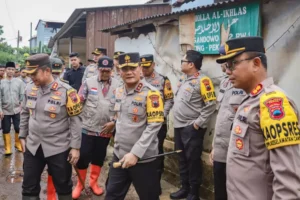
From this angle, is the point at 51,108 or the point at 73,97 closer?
the point at 51,108

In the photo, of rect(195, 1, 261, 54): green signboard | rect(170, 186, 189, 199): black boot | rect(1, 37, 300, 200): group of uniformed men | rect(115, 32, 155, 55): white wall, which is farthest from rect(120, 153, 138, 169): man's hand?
rect(115, 32, 155, 55): white wall

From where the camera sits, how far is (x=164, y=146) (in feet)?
19.8

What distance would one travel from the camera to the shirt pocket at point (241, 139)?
75.3 inches

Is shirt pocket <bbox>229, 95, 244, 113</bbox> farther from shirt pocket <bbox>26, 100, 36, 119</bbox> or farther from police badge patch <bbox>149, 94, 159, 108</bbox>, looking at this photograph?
shirt pocket <bbox>26, 100, 36, 119</bbox>

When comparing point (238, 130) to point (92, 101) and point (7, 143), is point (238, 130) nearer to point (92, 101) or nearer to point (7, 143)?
point (92, 101)

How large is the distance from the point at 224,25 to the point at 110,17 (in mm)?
7098

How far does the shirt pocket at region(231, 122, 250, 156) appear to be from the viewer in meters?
1.91

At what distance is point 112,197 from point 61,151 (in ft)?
2.78

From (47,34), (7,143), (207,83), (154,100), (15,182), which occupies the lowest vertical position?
(15,182)

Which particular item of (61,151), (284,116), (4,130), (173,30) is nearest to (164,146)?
(173,30)

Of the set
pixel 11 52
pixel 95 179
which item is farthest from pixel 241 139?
pixel 11 52

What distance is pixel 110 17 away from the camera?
35.8ft

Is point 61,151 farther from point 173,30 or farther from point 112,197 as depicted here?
point 173,30

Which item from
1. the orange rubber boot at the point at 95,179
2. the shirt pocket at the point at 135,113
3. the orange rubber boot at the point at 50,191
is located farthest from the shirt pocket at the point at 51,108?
the orange rubber boot at the point at 95,179
